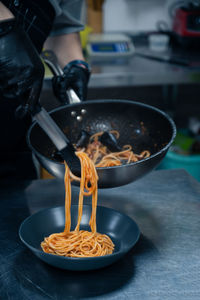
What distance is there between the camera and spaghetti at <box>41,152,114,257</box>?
89 centimetres

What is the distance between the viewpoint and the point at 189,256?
909mm

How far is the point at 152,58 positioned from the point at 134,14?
2.27 feet

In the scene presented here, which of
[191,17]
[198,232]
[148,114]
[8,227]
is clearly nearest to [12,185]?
[8,227]

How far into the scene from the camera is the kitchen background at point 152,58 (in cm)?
214

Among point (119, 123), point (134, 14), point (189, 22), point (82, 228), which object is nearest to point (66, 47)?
point (119, 123)

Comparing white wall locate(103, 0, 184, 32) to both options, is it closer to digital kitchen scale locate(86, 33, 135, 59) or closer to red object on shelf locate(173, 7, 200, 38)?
red object on shelf locate(173, 7, 200, 38)

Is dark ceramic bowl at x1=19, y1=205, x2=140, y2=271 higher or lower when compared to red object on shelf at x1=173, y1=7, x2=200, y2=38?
higher

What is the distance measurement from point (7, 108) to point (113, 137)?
0.50m

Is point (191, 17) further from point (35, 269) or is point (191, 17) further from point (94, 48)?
point (35, 269)

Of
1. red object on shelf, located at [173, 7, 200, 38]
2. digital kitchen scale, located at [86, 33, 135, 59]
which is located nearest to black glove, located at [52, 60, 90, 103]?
digital kitchen scale, located at [86, 33, 135, 59]

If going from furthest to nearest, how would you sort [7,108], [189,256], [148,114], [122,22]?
1. [122,22]
2. [7,108]
3. [148,114]
4. [189,256]

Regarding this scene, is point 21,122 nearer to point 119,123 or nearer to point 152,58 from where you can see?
point 119,123

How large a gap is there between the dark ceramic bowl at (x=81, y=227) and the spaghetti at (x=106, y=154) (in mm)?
194

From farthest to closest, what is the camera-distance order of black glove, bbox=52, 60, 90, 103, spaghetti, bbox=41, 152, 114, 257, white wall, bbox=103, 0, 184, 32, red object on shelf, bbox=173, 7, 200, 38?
white wall, bbox=103, 0, 184, 32 → red object on shelf, bbox=173, 7, 200, 38 → black glove, bbox=52, 60, 90, 103 → spaghetti, bbox=41, 152, 114, 257
